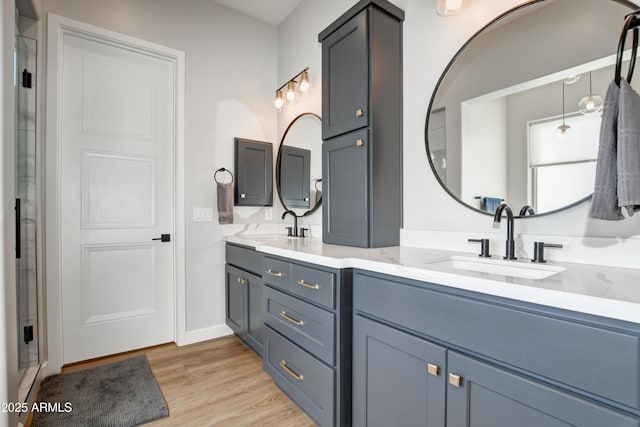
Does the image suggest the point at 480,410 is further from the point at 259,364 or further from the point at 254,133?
the point at 254,133

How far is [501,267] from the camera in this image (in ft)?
4.21

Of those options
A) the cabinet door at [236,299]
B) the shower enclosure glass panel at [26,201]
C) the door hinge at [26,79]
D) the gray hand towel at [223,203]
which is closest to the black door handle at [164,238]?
the gray hand towel at [223,203]

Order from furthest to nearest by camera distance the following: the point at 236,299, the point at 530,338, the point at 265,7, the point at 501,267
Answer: the point at 265,7, the point at 236,299, the point at 501,267, the point at 530,338

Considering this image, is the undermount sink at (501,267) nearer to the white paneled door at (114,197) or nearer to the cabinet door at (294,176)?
the cabinet door at (294,176)

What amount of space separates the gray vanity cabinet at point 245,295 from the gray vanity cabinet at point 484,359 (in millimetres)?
946

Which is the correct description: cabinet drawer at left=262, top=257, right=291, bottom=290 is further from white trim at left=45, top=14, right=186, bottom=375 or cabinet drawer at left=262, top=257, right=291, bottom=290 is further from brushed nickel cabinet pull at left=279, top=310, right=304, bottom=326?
white trim at left=45, top=14, right=186, bottom=375

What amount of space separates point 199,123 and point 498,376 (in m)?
2.67

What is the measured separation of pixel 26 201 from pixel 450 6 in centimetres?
265

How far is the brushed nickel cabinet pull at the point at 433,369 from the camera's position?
1023mm

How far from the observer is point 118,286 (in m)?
2.43

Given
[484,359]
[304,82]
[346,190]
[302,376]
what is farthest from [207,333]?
[484,359]

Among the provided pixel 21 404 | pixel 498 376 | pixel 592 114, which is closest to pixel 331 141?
pixel 592 114

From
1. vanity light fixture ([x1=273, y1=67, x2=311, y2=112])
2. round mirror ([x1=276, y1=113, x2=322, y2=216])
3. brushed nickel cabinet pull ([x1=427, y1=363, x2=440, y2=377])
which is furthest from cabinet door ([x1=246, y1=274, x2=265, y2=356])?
vanity light fixture ([x1=273, y1=67, x2=311, y2=112])

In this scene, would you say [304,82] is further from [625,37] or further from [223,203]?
[625,37]
